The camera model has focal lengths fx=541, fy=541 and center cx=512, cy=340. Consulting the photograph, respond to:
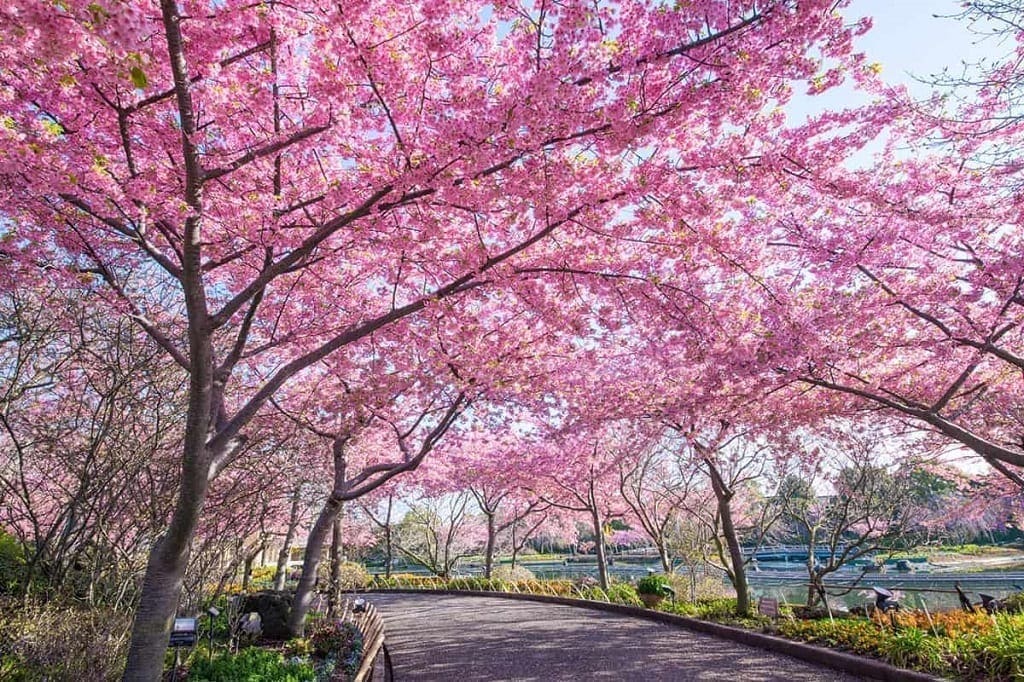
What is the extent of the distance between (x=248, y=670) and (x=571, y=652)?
175 inches

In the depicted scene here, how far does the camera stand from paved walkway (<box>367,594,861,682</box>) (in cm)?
671

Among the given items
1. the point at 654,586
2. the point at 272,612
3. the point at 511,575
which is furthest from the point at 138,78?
the point at 511,575

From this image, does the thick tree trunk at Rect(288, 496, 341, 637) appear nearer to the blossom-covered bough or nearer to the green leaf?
the blossom-covered bough

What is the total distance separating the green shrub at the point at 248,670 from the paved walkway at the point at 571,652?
1.49 meters

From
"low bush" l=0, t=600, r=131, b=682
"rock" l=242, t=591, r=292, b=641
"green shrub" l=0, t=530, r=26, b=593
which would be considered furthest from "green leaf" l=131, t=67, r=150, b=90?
"rock" l=242, t=591, r=292, b=641

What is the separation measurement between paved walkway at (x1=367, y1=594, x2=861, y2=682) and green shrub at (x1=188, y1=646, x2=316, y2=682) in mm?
1491

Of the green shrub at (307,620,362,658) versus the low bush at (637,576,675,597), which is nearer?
the green shrub at (307,620,362,658)

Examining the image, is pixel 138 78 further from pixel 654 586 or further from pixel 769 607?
pixel 654 586

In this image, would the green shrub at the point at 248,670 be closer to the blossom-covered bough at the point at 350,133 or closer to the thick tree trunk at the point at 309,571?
the blossom-covered bough at the point at 350,133

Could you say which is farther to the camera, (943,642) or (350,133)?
(943,642)

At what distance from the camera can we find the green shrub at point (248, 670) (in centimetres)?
581

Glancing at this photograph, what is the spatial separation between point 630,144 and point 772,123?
1.85 metres

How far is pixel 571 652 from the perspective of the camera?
8094mm

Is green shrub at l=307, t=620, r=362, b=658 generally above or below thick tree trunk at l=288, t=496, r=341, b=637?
below
